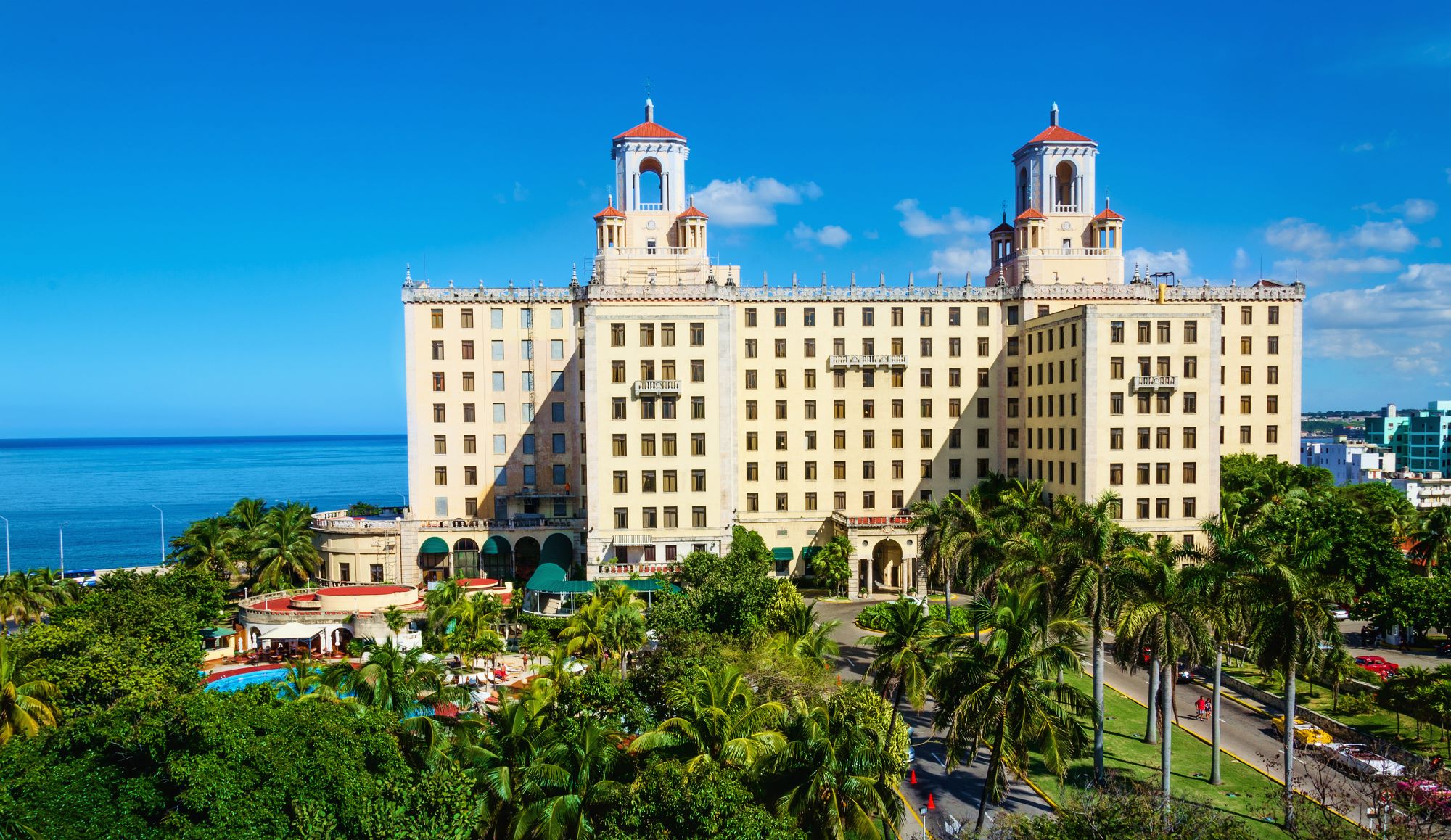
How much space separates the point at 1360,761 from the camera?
3681 cm

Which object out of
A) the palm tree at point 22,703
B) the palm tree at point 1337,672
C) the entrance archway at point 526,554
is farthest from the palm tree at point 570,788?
the entrance archway at point 526,554

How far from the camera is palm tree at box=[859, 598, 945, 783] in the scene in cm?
3600

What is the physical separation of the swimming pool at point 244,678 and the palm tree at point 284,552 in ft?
75.0

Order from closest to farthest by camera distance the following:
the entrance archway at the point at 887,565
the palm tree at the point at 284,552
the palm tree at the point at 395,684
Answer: the palm tree at the point at 395,684 < the palm tree at the point at 284,552 < the entrance archway at the point at 887,565

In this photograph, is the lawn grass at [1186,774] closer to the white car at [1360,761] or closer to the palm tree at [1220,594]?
the palm tree at [1220,594]

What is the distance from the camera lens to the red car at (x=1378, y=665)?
159 ft

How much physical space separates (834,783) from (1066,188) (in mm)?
81433

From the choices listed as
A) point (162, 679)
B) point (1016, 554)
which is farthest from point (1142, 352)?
point (162, 679)

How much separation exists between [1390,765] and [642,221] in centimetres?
7142

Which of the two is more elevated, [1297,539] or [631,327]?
[631,327]

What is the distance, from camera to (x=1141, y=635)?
34.7m

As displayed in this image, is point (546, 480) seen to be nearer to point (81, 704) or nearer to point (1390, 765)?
point (81, 704)

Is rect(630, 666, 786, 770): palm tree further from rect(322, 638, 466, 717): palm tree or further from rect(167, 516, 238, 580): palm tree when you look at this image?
rect(167, 516, 238, 580): palm tree

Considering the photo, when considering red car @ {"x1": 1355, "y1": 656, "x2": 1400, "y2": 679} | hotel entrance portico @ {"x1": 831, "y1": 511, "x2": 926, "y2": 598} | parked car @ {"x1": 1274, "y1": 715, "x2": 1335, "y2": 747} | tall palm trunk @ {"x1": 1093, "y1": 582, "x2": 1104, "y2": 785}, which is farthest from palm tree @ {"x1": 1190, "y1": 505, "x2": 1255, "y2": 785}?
hotel entrance portico @ {"x1": 831, "y1": 511, "x2": 926, "y2": 598}
